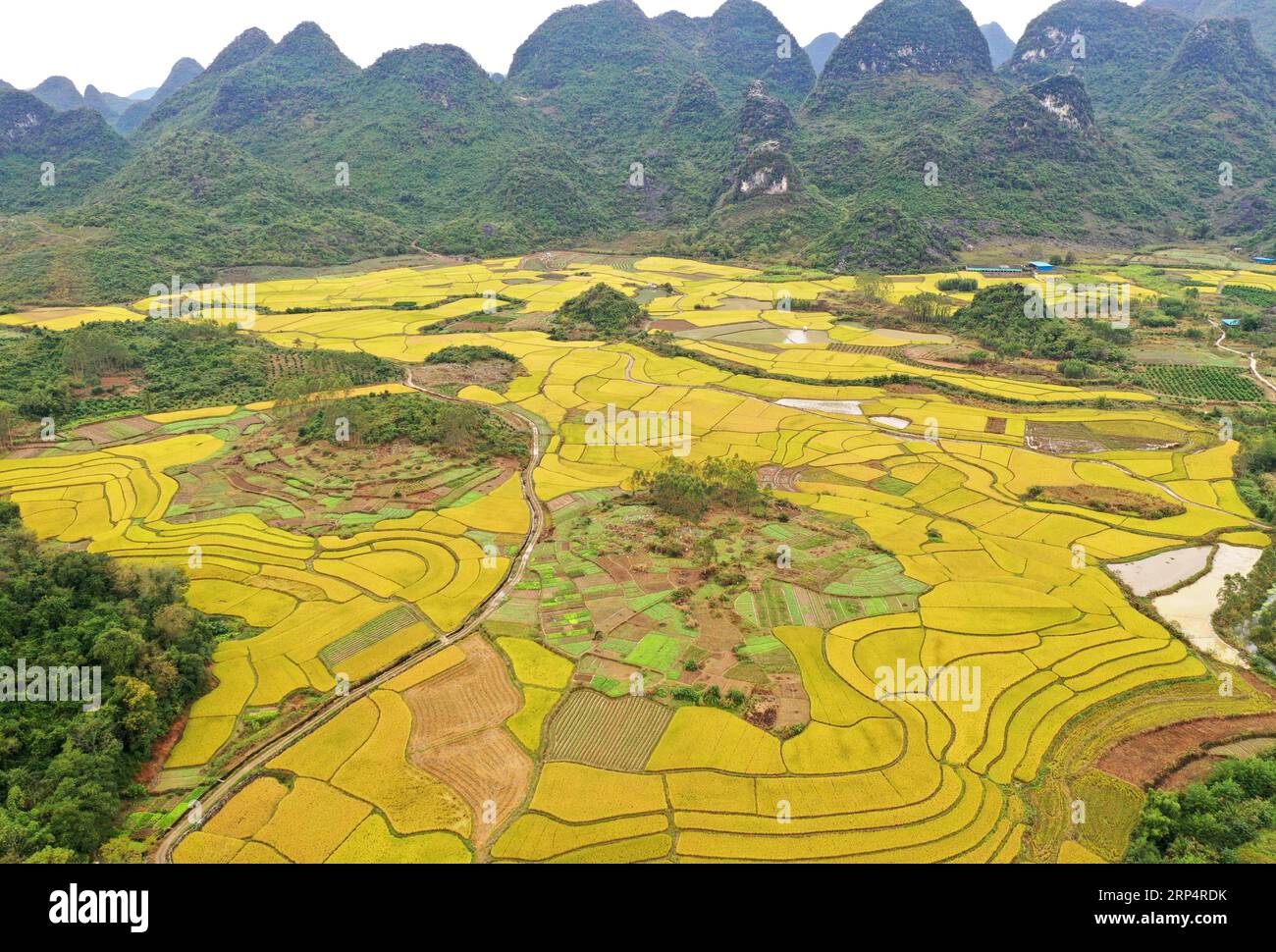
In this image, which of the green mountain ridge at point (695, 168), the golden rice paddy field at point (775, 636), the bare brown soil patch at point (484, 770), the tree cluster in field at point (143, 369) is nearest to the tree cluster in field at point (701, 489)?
the golden rice paddy field at point (775, 636)

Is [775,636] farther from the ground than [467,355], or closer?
closer

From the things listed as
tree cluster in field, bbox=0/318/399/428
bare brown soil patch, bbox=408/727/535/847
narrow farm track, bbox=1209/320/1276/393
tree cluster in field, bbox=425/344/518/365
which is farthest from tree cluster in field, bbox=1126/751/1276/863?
tree cluster in field, bbox=425/344/518/365

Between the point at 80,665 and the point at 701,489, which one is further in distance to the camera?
the point at 701,489

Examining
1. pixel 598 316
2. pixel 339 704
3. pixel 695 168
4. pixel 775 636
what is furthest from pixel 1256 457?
pixel 695 168

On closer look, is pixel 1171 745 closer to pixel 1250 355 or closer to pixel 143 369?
pixel 1250 355

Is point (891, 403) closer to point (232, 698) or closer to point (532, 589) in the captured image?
point (532, 589)

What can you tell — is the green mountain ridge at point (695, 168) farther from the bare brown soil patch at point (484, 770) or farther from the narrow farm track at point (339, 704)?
the bare brown soil patch at point (484, 770)
